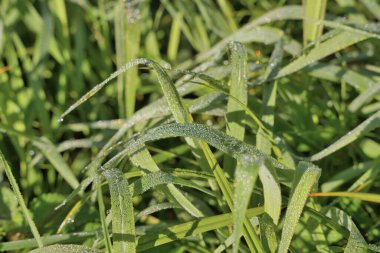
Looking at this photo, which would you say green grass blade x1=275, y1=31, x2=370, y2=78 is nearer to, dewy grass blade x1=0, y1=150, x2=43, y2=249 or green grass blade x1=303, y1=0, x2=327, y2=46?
green grass blade x1=303, y1=0, x2=327, y2=46

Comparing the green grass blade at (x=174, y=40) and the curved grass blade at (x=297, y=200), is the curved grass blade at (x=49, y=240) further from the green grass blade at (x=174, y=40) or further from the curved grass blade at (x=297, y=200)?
the green grass blade at (x=174, y=40)

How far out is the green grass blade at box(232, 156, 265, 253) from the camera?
697 millimetres

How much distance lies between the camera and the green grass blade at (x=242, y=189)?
70 cm

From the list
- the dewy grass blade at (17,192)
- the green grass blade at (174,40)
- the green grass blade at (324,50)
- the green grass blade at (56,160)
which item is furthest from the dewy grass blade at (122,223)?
the green grass blade at (174,40)

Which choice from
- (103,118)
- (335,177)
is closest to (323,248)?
(335,177)

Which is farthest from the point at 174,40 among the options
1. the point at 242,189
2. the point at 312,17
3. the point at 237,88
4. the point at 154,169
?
the point at 242,189

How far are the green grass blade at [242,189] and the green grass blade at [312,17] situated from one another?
62 centimetres

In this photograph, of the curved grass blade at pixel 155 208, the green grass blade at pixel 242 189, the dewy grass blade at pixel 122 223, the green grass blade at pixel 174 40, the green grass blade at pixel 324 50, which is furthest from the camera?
the green grass blade at pixel 174 40

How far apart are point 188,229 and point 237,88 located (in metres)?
0.30

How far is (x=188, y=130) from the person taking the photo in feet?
2.77

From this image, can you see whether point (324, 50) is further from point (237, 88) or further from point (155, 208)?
point (155, 208)

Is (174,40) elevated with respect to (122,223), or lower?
elevated

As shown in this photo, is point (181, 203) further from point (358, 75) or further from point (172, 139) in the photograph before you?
point (358, 75)

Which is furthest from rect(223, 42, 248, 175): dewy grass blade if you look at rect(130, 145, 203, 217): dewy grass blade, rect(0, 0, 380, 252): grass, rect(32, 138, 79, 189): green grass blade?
rect(32, 138, 79, 189): green grass blade
